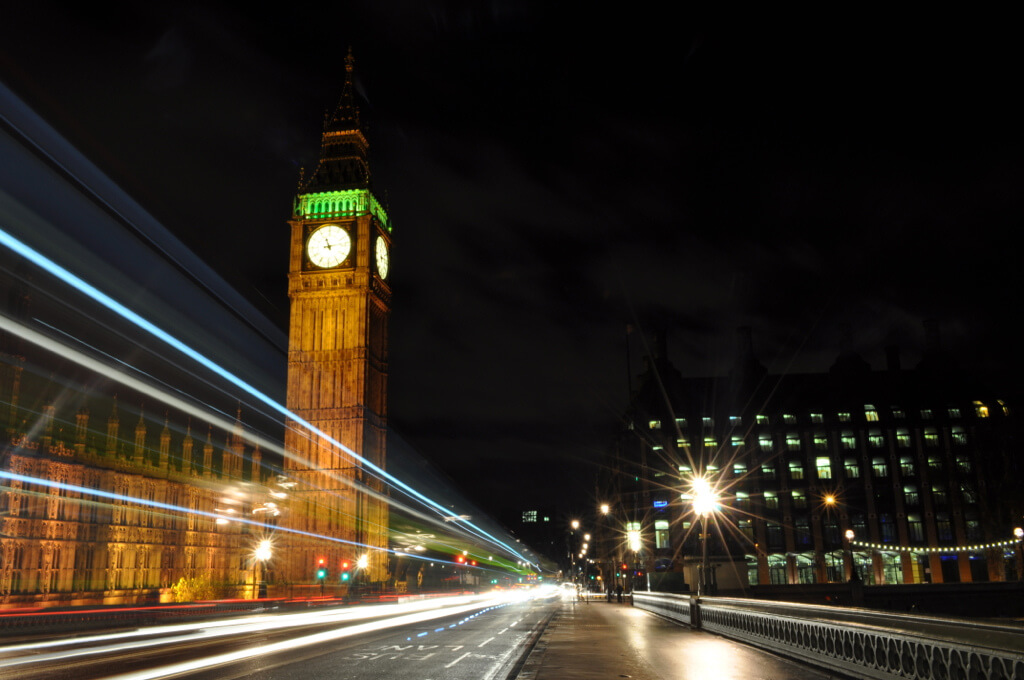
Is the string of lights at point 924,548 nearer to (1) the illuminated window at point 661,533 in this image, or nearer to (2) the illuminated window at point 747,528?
(2) the illuminated window at point 747,528

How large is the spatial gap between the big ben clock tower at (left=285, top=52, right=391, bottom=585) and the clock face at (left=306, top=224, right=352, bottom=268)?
115 millimetres

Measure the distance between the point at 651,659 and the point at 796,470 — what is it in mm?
83838

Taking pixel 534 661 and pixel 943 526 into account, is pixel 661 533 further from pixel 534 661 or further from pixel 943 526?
pixel 534 661

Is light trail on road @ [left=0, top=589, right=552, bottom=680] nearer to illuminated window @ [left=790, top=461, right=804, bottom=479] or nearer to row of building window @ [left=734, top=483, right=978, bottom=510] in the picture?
row of building window @ [left=734, top=483, right=978, bottom=510]

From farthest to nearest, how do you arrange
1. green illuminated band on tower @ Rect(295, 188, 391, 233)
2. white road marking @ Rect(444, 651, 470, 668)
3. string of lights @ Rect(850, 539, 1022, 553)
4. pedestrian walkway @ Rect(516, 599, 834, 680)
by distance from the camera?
green illuminated band on tower @ Rect(295, 188, 391, 233), string of lights @ Rect(850, 539, 1022, 553), white road marking @ Rect(444, 651, 470, 668), pedestrian walkway @ Rect(516, 599, 834, 680)

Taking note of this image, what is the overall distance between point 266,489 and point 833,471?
65.9 metres

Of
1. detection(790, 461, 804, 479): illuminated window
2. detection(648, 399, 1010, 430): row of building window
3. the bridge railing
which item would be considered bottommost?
the bridge railing

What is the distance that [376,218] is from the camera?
312ft

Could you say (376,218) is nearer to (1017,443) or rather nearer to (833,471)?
(833,471)

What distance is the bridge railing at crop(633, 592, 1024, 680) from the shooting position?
9.62 meters

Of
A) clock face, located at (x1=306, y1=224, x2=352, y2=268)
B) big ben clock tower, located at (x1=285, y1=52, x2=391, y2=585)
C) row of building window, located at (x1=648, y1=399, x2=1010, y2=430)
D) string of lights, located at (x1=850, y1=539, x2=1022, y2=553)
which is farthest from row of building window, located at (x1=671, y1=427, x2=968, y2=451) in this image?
clock face, located at (x1=306, y1=224, x2=352, y2=268)

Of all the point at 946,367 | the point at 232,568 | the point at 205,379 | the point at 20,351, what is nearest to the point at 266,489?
the point at 232,568

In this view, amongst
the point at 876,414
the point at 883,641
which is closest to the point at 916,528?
the point at 876,414

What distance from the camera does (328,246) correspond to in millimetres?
91750
